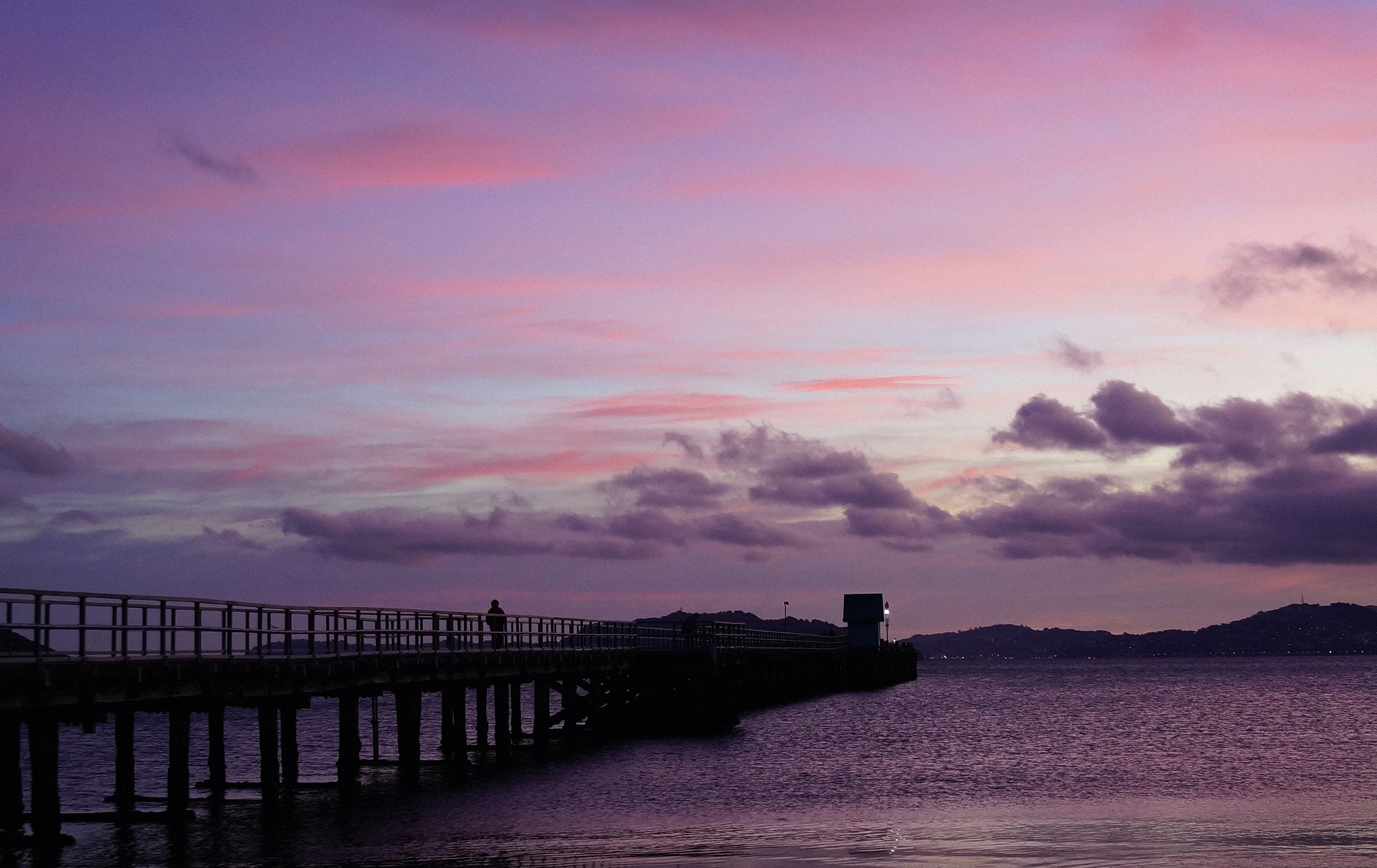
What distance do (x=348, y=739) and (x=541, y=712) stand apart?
1608cm

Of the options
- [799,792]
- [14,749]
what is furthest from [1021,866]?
[14,749]

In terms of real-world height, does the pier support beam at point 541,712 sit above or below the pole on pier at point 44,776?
below

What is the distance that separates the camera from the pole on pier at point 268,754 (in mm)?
33500

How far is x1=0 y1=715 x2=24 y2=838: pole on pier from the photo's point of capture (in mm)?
24141

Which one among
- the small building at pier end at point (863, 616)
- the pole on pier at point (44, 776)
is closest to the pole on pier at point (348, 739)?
the pole on pier at point (44, 776)

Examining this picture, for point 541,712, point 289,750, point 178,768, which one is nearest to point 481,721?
point 541,712

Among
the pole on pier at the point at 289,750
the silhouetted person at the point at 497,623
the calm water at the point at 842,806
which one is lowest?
the calm water at the point at 842,806

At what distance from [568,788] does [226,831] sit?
1036 cm

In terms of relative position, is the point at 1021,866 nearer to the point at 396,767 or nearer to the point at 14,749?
the point at 14,749

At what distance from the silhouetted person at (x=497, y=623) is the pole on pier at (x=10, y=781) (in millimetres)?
21439

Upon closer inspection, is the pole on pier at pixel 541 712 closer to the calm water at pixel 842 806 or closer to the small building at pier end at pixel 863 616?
the calm water at pixel 842 806

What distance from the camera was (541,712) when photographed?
52812 millimetres

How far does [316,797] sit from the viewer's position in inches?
1351

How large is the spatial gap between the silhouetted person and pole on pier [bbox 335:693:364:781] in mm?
8468
